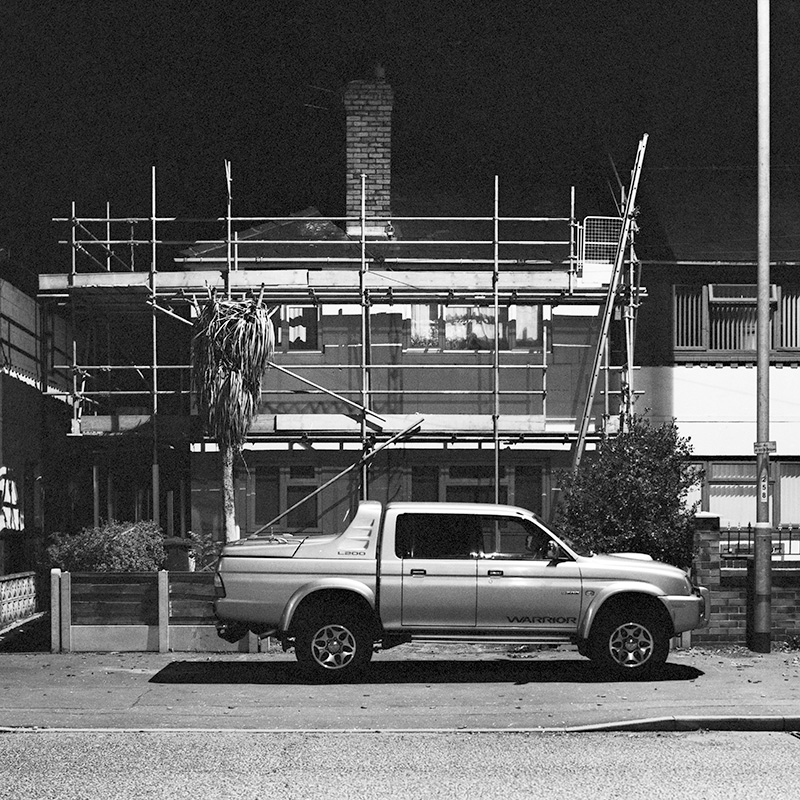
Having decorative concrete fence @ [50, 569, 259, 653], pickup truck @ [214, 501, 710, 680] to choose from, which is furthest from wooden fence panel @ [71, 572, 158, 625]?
pickup truck @ [214, 501, 710, 680]

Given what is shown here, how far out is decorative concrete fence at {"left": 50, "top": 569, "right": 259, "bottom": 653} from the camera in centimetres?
1628

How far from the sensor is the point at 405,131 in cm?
2809

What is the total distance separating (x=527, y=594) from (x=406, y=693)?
1808mm

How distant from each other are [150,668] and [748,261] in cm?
1527

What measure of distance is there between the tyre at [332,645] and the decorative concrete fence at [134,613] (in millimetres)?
2622

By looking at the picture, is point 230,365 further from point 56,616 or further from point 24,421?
point 24,421

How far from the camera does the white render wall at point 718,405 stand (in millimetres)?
24891

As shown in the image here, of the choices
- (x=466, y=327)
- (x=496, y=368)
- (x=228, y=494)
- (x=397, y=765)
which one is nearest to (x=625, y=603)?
(x=397, y=765)

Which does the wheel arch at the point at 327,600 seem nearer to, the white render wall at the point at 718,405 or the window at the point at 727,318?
the white render wall at the point at 718,405

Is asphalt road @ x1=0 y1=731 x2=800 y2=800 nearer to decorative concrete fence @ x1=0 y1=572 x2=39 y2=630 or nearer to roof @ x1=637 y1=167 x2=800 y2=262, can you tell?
decorative concrete fence @ x1=0 y1=572 x2=39 y2=630

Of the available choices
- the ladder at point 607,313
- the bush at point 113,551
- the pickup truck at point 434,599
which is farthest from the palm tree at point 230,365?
the pickup truck at point 434,599

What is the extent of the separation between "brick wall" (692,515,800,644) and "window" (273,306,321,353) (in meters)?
9.44

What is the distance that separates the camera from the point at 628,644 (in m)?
14.1

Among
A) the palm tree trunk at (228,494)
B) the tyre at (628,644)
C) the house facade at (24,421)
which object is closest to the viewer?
the tyre at (628,644)
